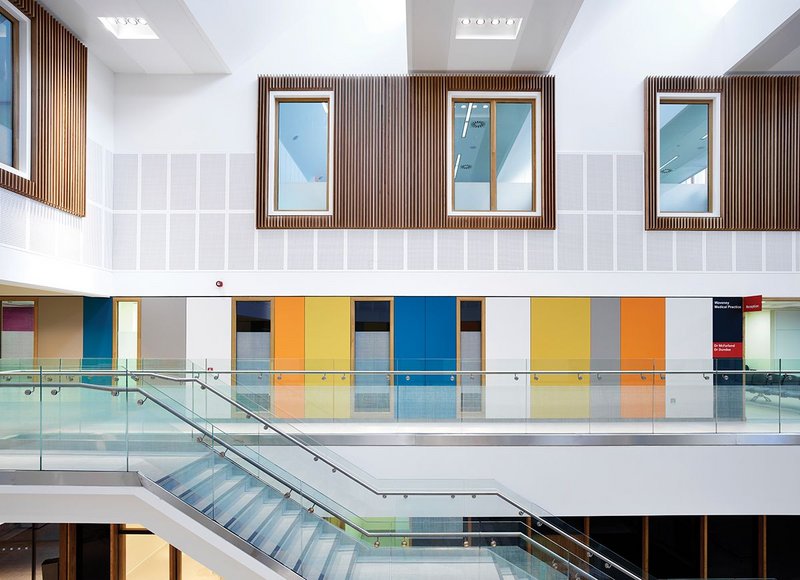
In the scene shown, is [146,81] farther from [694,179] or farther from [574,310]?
[694,179]

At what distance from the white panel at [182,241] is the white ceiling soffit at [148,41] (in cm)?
302

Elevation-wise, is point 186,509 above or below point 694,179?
below

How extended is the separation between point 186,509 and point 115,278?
7.23m

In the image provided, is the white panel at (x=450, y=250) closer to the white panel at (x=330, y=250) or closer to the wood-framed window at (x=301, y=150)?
the white panel at (x=330, y=250)

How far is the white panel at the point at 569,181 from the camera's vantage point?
40.6 feet

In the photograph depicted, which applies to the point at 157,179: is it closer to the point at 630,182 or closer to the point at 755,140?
the point at 630,182

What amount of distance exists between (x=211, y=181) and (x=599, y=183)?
8.00 meters

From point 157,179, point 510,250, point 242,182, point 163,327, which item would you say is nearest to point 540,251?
point 510,250

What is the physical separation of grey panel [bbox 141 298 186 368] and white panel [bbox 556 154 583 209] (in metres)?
8.07

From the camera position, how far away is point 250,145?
12.3 metres

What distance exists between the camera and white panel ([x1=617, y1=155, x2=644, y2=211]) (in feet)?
40.7

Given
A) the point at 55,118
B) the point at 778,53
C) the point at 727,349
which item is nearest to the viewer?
the point at 55,118

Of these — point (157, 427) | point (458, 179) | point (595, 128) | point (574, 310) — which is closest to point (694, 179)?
point (595, 128)

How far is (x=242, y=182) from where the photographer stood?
1233cm
